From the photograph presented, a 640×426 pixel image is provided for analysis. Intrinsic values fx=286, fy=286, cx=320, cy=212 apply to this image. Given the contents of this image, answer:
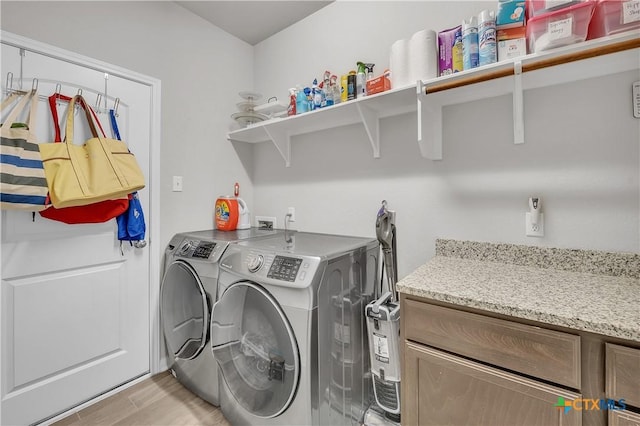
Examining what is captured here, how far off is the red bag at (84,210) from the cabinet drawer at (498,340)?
5.27ft

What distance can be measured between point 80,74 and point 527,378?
247cm

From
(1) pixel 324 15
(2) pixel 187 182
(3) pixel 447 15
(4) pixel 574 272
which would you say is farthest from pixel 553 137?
(2) pixel 187 182

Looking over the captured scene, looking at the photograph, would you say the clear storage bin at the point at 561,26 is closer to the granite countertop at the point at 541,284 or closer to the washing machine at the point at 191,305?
the granite countertop at the point at 541,284

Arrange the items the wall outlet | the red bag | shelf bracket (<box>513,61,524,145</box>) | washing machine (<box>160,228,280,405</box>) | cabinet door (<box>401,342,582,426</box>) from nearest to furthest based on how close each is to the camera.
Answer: cabinet door (<box>401,342,582,426</box>) < shelf bracket (<box>513,61,524,145</box>) < the red bag < washing machine (<box>160,228,280,405</box>) < the wall outlet

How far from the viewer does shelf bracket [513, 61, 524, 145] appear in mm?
1114

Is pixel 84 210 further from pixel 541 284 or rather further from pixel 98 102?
pixel 541 284

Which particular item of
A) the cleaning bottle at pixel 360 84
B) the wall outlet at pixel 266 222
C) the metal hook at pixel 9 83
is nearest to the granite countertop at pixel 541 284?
the cleaning bottle at pixel 360 84

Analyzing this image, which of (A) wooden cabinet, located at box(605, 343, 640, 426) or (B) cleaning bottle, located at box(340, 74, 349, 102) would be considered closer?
(A) wooden cabinet, located at box(605, 343, 640, 426)

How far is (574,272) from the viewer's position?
1.21 meters

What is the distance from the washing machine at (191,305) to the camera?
1.57 m

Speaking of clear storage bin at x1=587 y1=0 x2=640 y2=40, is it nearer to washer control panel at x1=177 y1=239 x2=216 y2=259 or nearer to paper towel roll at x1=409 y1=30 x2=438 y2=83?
paper towel roll at x1=409 y1=30 x2=438 y2=83

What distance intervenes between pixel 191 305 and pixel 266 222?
0.86 metres

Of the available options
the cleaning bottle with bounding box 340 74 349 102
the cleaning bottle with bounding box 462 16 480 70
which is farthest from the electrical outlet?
the cleaning bottle with bounding box 340 74 349 102

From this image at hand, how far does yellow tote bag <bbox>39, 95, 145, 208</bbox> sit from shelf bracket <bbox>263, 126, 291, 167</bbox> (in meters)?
0.91
